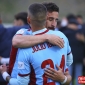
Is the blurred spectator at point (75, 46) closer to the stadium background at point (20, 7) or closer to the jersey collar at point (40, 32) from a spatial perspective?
the jersey collar at point (40, 32)

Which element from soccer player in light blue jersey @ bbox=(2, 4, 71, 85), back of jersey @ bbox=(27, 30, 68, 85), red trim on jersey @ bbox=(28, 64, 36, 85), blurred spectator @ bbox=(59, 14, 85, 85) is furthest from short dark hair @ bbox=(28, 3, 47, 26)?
blurred spectator @ bbox=(59, 14, 85, 85)

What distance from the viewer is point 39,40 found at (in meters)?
3.93

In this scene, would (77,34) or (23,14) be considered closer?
(23,14)

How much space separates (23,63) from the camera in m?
3.86

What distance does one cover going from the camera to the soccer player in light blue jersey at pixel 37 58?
3.87 m

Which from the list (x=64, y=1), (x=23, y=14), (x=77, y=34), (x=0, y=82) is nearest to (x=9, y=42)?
(x=0, y=82)

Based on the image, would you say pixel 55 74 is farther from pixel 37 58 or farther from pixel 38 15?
pixel 38 15

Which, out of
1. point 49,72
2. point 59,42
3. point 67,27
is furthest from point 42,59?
point 67,27

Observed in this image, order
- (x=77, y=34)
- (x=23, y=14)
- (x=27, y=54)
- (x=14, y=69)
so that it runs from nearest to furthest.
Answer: (x=27, y=54) < (x=14, y=69) < (x=23, y=14) < (x=77, y=34)

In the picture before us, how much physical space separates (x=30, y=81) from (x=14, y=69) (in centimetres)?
26

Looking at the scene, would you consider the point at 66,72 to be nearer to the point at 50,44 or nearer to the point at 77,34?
the point at 50,44

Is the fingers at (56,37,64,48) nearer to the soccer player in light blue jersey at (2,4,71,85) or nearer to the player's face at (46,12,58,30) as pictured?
the soccer player in light blue jersey at (2,4,71,85)

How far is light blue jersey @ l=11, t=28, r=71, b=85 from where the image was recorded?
152 inches

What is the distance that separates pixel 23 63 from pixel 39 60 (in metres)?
0.17
